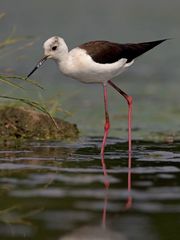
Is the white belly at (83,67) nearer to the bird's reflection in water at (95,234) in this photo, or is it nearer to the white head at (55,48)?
the white head at (55,48)

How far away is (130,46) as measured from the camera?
10555 millimetres

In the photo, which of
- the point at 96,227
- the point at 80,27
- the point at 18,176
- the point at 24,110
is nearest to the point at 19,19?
the point at 80,27

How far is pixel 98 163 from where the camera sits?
8492mm

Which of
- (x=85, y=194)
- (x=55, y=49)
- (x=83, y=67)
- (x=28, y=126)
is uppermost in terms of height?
(x=55, y=49)

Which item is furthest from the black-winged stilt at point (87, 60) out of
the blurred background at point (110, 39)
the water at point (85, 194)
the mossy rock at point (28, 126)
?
the mossy rock at point (28, 126)

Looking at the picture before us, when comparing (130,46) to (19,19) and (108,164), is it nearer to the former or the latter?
(108,164)

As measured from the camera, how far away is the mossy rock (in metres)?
10.3

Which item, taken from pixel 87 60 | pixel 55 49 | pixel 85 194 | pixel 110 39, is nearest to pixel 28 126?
pixel 55 49

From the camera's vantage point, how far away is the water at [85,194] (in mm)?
5633

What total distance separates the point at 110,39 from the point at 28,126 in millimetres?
8755

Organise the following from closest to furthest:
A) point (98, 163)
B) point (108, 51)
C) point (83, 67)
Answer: point (98, 163) → point (83, 67) → point (108, 51)

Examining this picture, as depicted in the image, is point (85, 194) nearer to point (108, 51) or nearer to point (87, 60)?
point (87, 60)

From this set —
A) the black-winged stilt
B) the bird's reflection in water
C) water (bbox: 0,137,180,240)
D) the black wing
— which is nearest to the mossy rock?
water (bbox: 0,137,180,240)

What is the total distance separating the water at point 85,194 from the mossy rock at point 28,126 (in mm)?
645
